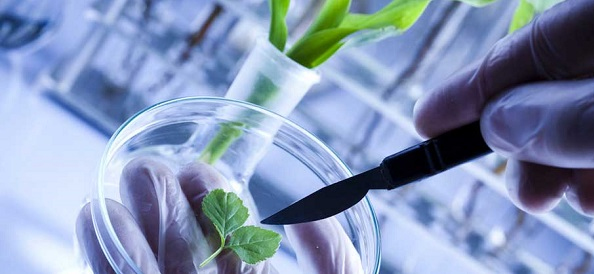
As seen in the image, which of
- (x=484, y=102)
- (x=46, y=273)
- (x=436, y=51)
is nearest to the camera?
(x=484, y=102)

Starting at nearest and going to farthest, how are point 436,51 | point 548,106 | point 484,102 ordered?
point 548,106 → point 484,102 → point 436,51

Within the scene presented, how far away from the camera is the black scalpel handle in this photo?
1.80 ft

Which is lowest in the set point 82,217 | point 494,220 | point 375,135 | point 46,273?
point 494,220

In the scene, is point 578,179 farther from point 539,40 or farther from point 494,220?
point 494,220

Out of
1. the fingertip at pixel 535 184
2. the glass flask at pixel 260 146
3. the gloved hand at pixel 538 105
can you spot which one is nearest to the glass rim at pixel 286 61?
the glass flask at pixel 260 146

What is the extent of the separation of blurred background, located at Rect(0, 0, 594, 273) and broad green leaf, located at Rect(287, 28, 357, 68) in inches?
6.1

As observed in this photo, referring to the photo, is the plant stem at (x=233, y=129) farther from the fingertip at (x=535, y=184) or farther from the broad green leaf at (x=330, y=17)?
the fingertip at (x=535, y=184)

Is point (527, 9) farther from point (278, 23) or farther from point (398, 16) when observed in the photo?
point (278, 23)

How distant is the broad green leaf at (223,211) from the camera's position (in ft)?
1.79

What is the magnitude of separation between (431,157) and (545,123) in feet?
0.28

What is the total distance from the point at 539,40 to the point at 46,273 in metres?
0.51

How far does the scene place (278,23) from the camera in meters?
0.69

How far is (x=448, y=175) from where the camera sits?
1013mm

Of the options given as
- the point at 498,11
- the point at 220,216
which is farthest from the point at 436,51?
the point at 220,216
